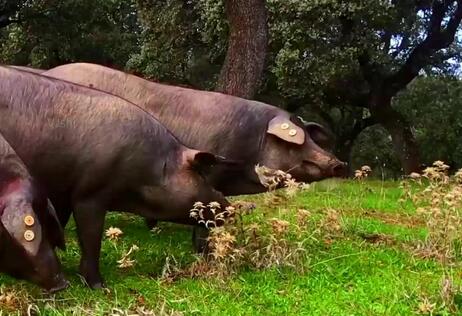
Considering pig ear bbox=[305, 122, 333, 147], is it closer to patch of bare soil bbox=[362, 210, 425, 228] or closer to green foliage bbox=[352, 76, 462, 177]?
patch of bare soil bbox=[362, 210, 425, 228]

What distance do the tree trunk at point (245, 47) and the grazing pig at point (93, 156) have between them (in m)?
4.61

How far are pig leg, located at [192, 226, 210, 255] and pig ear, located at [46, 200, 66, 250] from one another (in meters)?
1.42

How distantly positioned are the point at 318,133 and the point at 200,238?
1629mm

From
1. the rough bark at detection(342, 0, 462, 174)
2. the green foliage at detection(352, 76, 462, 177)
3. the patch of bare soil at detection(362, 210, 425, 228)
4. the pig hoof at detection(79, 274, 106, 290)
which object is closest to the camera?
the pig hoof at detection(79, 274, 106, 290)

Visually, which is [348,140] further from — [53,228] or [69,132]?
[53,228]

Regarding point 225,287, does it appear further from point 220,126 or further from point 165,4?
point 165,4

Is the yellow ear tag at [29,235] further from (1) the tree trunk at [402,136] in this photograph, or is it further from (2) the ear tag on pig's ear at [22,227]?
(1) the tree trunk at [402,136]

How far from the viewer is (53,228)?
4.92 metres

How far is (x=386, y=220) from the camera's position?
8.52 metres

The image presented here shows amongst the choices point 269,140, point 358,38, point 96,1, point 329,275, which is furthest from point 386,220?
point 96,1

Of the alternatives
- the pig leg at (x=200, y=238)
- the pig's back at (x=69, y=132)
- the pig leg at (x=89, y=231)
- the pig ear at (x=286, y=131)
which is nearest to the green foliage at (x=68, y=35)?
the pig ear at (x=286, y=131)

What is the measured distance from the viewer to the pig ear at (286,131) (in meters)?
6.68

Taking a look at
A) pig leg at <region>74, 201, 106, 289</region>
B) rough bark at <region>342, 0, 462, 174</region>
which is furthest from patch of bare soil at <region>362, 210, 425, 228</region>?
rough bark at <region>342, 0, 462, 174</region>

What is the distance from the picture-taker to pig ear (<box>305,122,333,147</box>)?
23.5ft
